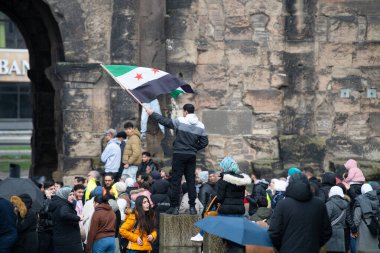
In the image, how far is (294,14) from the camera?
1986cm

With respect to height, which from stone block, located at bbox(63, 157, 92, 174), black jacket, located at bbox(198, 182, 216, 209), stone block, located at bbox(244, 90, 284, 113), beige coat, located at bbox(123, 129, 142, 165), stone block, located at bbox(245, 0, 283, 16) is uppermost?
stone block, located at bbox(245, 0, 283, 16)

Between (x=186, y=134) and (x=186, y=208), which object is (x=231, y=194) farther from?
(x=186, y=208)

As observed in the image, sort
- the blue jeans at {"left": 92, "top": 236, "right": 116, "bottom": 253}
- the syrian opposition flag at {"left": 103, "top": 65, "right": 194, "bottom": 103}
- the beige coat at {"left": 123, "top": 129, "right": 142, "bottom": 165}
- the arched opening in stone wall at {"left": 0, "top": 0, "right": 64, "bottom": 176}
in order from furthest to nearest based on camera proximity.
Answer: the arched opening in stone wall at {"left": 0, "top": 0, "right": 64, "bottom": 176} < the beige coat at {"left": 123, "top": 129, "right": 142, "bottom": 165} < the syrian opposition flag at {"left": 103, "top": 65, "right": 194, "bottom": 103} < the blue jeans at {"left": 92, "top": 236, "right": 116, "bottom": 253}

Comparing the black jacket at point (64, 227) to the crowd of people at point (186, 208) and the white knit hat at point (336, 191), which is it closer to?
the crowd of people at point (186, 208)

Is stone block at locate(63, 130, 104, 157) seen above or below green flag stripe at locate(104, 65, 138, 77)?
below

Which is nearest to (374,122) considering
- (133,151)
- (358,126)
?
Answer: (358,126)

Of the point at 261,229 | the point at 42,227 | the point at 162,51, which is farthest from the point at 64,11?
the point at 261,229

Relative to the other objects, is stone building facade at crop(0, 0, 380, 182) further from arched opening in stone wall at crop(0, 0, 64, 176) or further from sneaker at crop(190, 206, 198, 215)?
sneaker at crop(190, 206, 198, 215)

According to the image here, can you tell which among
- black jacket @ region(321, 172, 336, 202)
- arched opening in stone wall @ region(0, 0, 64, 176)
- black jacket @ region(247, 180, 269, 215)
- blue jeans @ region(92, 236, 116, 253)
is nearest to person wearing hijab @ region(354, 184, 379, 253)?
black jacket @ region(321, 172, 336, 202)

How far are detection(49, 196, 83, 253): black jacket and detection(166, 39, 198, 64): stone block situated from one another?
612 cm

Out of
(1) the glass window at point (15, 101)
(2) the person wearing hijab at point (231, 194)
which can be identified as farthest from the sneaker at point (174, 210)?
(1) the glass window at point (15, 101)

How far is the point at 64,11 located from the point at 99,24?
0.66m

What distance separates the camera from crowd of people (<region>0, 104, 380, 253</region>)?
1159cm

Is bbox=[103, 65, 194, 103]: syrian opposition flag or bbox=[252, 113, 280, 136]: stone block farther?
bbox=[252, 113, 280, 136]: stone block
